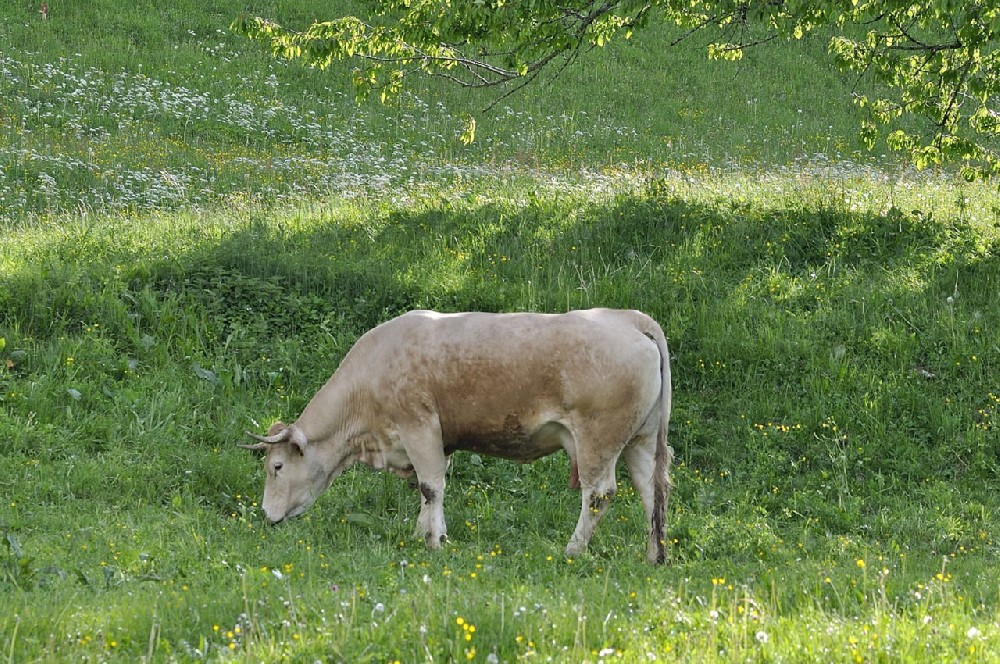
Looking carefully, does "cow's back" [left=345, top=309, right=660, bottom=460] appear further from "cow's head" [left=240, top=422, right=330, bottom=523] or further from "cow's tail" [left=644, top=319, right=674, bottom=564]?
"cow's head" [left=240, top=422, right=330, bottom=523]

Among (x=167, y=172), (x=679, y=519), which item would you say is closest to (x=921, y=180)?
(x=679, y=519)

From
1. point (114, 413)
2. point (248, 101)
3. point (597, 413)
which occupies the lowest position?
point (248, 101)

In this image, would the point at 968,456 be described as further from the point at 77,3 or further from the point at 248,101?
the point at 77,3

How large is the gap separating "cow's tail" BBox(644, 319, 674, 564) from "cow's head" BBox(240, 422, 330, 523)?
8.46ft

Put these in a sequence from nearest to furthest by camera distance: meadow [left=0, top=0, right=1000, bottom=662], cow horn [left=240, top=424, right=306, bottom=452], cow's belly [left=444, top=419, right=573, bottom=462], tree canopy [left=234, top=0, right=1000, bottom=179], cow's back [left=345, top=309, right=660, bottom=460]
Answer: meadow [left=0, top=0, right=1000, bottom=662]
cow's back [left=345, top=309, right=660, bottom=460]
cow's belly [left=444, top=419, right=573, bottom=462]
cow horn [left=240, top=424, right=306, bottom=452]
tree canopy [left=234, top=0, right=1000, bottom=179]

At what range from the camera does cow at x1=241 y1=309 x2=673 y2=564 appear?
7.91 meters

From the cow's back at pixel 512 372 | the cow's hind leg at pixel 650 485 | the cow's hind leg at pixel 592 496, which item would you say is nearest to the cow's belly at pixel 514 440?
the cow's back at pixel 512 372

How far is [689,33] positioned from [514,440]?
635cm

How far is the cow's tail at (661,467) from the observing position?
25.9ft

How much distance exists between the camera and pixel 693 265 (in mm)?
12461

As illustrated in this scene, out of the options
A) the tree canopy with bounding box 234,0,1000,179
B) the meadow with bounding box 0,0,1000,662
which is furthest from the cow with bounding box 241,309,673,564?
the tree canopy with bounding box 234,0,1000,179

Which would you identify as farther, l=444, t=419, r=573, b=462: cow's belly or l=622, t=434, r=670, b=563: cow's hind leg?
l=444, t=419, r=573, b=462: cow's belly

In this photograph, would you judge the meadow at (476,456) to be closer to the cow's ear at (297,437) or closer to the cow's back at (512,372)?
the cow's ear at (297,437)

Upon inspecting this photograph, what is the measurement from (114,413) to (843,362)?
672 centimetres
